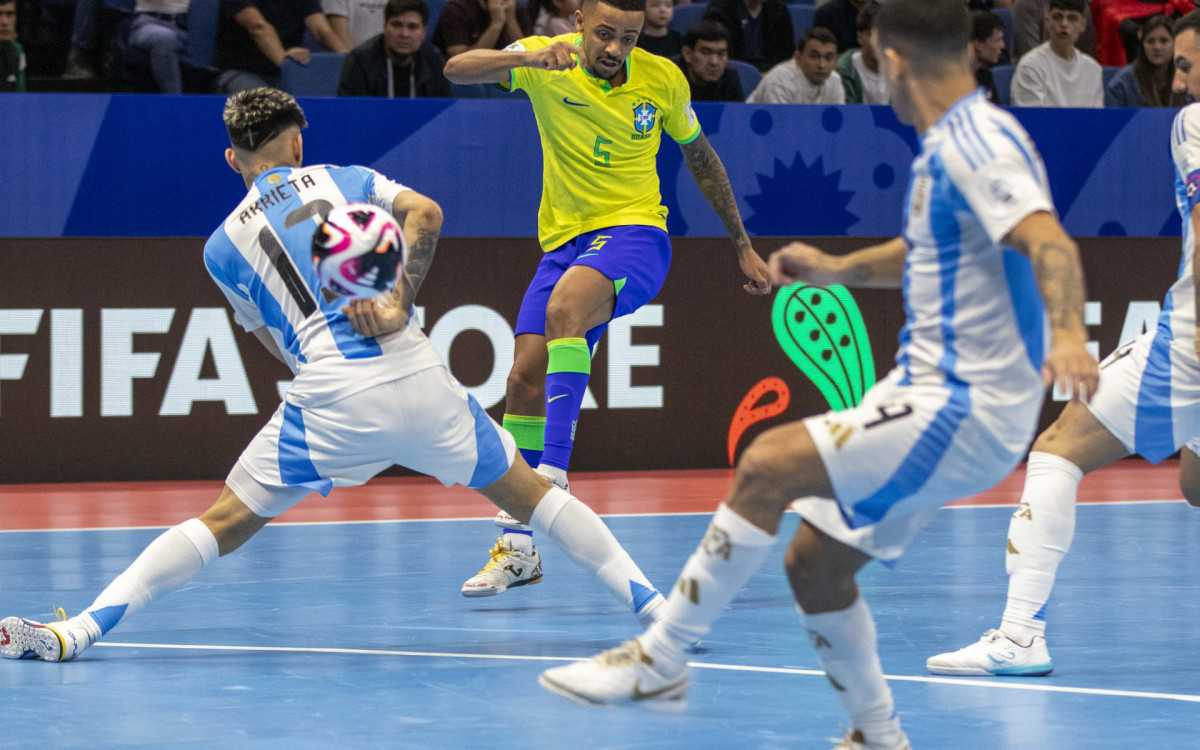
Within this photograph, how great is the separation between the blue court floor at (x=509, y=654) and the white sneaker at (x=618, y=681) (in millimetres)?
445

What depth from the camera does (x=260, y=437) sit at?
15.5 ft

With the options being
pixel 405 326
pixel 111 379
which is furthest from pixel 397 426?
pixel 111 379

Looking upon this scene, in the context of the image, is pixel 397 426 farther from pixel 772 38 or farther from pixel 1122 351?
pixel 772 38

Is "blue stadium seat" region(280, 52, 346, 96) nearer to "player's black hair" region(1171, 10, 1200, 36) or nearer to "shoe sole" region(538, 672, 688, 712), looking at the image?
"player's black hair" region(1171, 10, 1200, 36)

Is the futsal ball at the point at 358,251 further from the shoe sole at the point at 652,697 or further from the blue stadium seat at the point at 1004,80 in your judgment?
the blue stadium seat at the point at 1004,80

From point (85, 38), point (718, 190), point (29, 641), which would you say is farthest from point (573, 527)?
point (85, 38)

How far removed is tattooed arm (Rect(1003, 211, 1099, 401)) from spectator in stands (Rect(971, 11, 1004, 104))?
872 cm

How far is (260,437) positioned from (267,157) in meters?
0.89

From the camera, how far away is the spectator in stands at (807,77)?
1103cm

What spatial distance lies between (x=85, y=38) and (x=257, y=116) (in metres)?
6.34

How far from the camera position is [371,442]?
4609 millimetres

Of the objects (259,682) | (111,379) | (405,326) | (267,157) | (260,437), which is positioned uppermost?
(267,157)

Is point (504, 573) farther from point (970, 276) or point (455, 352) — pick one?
point (455, 352)

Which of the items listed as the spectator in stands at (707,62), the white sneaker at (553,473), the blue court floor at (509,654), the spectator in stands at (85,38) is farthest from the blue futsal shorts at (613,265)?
the spectator in stands at (85,38)
